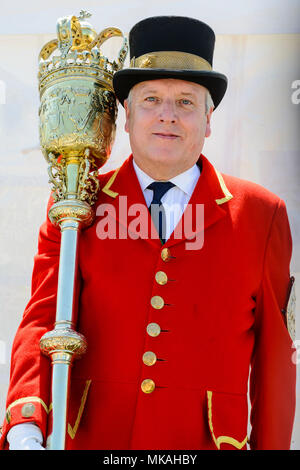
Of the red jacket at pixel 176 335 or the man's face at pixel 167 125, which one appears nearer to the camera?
the red jacket at pixel 176 335

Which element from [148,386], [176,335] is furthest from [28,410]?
[176,335]

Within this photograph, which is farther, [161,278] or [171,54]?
[171,54]

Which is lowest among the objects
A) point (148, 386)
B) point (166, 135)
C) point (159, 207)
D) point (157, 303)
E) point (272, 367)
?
point (148, 386)

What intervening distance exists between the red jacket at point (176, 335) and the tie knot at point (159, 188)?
58 millimetres

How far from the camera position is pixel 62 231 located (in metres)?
2.48

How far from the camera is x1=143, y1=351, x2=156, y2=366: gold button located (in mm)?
2318

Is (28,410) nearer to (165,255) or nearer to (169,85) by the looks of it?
(165,255)

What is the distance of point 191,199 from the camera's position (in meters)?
2.54

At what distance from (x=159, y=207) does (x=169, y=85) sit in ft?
1.21

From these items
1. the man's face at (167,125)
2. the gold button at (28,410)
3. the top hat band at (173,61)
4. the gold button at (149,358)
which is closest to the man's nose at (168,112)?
the man's face at (167,125)

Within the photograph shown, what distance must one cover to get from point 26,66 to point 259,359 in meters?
1.71

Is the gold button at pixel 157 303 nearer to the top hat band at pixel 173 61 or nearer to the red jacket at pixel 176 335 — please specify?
the red jacket at pixel 176 335

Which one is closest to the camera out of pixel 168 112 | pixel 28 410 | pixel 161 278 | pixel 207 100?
pixel 28 410

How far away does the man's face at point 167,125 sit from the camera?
2.51 meters
